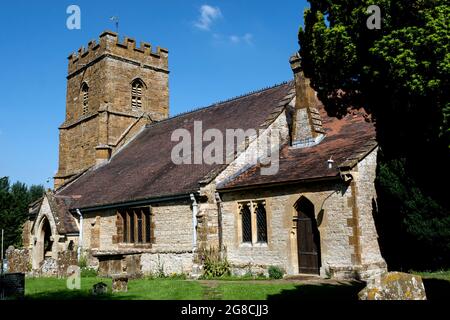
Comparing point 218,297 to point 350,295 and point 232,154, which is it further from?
point 232,154

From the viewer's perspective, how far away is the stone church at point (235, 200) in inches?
586

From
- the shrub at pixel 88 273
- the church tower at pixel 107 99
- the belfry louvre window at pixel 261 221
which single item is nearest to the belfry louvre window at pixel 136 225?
the shrub at pixel 88 273

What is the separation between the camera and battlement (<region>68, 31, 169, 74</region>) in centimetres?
3297

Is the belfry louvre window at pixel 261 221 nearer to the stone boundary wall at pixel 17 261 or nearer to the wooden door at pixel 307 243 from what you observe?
the wooden door at pixel 307 243

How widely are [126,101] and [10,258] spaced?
15375 mm

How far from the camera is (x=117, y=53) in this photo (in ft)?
108

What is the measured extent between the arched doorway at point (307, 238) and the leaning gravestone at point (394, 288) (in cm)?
753

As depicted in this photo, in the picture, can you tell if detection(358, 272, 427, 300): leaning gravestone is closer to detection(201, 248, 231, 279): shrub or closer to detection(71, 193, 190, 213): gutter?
detection(201, 248, 231, 279): shrub

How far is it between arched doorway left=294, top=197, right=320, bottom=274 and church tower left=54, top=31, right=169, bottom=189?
58.9 feet

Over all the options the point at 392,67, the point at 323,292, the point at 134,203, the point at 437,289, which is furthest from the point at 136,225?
the point at 392,67

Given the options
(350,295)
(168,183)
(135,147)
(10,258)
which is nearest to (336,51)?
(350,295)

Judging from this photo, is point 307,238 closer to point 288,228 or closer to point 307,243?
point 307,243

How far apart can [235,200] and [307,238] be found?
340cm
